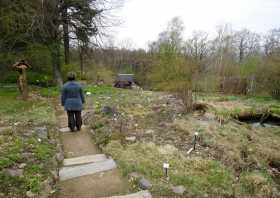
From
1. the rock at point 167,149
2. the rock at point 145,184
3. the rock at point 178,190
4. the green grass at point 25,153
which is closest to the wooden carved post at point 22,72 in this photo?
the green grass at point 25,153

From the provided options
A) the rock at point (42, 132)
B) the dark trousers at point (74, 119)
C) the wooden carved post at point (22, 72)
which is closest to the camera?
the rock at point (42, 132)

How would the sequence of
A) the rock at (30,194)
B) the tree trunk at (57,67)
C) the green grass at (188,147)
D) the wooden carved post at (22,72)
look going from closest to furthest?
the rock at (30,194)
the green grass at (188,147)
the wooden carved post at (22,72)
the tree trunk at (57,67)

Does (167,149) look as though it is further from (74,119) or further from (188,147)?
(74,119)

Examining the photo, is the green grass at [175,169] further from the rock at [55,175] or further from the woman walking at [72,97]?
the woman walking at [72,97]

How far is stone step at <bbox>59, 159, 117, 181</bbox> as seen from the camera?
10.6 ft

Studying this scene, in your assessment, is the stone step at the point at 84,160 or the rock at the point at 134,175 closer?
the rock at the point at 134,175

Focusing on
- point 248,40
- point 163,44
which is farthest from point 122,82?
point 248,40

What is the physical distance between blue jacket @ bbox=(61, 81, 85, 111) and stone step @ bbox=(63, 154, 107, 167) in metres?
1.30

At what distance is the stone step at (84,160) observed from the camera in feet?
11.9

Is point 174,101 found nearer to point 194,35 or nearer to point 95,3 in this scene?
point 95,3

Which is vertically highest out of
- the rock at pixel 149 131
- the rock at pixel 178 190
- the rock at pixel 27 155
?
the rock at pixel 27 155

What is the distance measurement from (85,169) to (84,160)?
381 millimetres

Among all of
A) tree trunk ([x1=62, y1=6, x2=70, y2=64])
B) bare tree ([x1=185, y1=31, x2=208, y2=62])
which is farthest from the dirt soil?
bare tree ([x1=185, y1=31, x2=208, y2=62])

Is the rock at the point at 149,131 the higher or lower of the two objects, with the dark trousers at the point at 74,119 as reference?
lower
